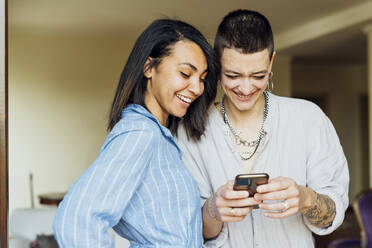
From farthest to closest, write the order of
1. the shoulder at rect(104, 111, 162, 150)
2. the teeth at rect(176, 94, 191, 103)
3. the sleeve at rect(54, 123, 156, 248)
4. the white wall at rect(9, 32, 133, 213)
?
the white wall at rect(9, 32, 133, 213) < the teeth at rect(176, 94, 191, 103) < the shoulder at rect(104, 111, 162, 150) < the sleeve at rect(54, 123, 156, 248)

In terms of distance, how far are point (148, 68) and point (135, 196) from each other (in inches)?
13.6

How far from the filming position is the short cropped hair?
4.71 feet

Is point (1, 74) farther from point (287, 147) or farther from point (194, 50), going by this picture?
point (287, 147)

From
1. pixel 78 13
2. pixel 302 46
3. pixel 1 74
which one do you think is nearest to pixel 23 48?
pixel 78 13

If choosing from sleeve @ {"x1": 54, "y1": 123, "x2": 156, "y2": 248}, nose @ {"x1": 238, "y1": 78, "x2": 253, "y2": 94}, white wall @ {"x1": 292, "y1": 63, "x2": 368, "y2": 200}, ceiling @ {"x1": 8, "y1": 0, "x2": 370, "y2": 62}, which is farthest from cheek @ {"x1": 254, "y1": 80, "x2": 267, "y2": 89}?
white wall @ {"x1": 292, "y1": 63, "x2": 368, "y2": 200}

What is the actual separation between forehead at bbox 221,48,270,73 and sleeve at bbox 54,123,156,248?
452mm

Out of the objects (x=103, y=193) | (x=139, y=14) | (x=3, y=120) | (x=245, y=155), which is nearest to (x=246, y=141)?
(x=245, y=155)

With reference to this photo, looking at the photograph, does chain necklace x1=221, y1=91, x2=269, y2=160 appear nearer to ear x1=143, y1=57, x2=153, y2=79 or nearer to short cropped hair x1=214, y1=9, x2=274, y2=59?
short cropped hair x1=214, y1=9, x2=274, y2=59

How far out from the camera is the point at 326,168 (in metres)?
1.46

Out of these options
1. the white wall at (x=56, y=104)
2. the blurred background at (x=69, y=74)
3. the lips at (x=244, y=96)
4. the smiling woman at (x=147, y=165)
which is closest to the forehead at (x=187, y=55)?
the smiling woman at (x=147, y=165)

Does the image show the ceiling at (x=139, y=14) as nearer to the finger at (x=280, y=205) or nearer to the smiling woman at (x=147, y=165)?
the smiling woman at (x=147, y=165)

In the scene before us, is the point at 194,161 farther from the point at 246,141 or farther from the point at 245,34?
the point at 245,34

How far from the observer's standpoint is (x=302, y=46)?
5.89 metres

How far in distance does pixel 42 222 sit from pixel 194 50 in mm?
3088
